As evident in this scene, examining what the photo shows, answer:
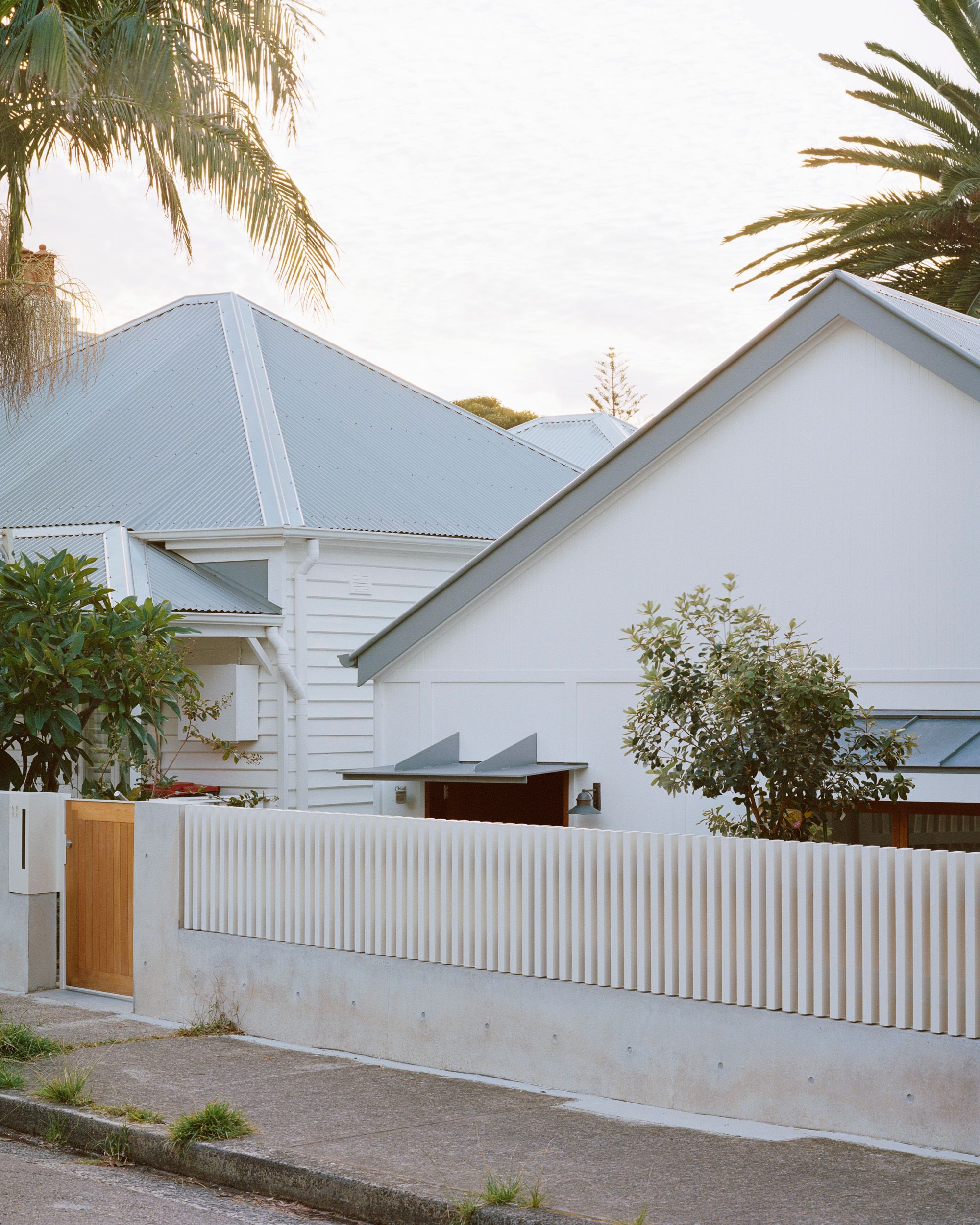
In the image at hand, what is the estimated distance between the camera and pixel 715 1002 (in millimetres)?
7918

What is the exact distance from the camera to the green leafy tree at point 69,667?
12.9 m

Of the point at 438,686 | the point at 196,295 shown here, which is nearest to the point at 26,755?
the point at 438,686

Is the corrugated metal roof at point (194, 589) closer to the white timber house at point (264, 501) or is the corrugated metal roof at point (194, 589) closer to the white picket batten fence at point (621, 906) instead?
the white timber house at point (264, 501)

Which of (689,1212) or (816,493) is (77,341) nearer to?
(816,493)

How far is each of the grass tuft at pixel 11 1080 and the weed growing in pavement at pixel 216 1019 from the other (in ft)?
5.02

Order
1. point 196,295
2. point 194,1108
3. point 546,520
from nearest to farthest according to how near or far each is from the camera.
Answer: point 194,1108 < point 546,520 < point 196,295

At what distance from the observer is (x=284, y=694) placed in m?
17.8

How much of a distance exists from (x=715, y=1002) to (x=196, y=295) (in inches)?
685

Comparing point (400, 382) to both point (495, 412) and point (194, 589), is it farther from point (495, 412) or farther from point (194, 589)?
point (495, 412)

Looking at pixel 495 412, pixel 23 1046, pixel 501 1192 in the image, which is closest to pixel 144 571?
pixel 23 1046

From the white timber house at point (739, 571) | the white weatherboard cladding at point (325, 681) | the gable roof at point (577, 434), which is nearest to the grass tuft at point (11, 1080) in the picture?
the white timber house at point (739, 571)

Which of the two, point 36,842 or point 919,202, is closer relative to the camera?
point 36,842

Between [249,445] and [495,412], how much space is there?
37404mm

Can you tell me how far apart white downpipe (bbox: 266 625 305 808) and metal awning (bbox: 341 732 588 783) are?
13.0ft
